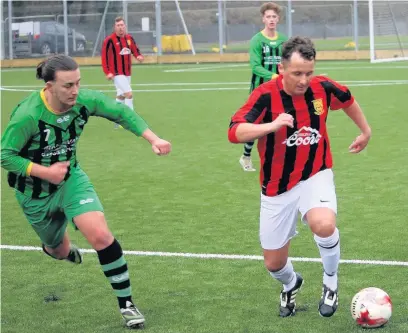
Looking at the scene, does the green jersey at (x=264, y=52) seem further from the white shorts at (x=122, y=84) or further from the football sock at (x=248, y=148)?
the white shorts at (x=122, y=84)

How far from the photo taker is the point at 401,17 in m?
Answer: 31.1

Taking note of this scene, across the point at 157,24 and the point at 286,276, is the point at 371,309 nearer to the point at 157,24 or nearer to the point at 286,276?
the point at 286,276

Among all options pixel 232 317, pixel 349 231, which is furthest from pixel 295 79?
pixel 349 231

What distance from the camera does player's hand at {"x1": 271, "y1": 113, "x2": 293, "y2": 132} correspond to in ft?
19.0

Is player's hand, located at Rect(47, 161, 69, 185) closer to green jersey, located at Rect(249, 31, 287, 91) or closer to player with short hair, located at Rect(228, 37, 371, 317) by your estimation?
player with short hair, located at Rect(228, 37, 371, 317)

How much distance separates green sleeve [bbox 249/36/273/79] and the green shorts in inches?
250

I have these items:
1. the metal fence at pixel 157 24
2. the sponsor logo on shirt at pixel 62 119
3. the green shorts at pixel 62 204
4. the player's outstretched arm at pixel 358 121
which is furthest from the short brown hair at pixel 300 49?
the metal fence at pixel 157 24

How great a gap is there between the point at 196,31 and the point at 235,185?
1290 inches

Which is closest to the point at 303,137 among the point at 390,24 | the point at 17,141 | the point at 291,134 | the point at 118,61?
the point at 291,134

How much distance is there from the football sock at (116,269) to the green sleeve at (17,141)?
780 mm

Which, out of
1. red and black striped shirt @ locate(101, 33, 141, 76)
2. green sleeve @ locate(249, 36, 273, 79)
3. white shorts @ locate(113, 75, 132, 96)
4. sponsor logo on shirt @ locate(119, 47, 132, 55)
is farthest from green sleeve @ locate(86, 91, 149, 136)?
sponsor logo on shirt @ locate(119, 47, 132, 55)

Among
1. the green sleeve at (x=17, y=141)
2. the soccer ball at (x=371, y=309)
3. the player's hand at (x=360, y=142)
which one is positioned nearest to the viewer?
the soccer ball at (x=371, y=309)

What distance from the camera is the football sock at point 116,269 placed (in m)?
6.35

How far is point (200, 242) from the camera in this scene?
8.88 m
